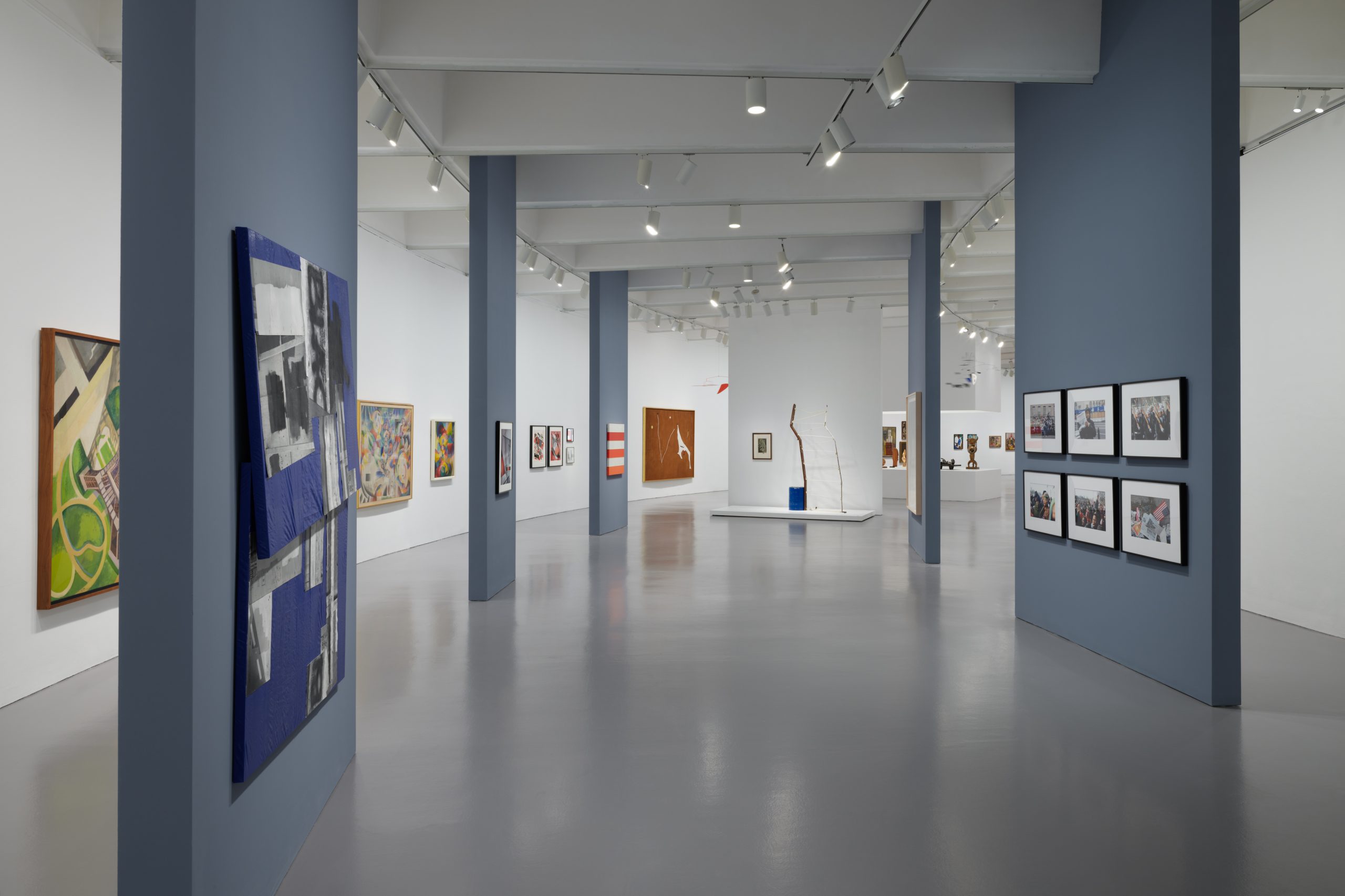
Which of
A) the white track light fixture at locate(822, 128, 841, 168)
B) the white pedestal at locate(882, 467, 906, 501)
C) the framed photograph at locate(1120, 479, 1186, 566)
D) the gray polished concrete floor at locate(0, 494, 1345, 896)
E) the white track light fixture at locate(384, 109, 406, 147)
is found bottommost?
the gray polished concrete floor at locate(0, 494, 1345, 896)

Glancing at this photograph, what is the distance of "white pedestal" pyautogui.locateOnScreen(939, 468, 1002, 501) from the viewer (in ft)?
67.0

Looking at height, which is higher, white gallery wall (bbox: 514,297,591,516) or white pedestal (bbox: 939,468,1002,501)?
white gallery wall (bbox: 514,297,591,516)

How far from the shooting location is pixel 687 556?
10.8 meters

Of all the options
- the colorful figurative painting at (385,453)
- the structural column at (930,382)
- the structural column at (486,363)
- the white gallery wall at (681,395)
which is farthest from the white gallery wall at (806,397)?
the structural column at (486,363)

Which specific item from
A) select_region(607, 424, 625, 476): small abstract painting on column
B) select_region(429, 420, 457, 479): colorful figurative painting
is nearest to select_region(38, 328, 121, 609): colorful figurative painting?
select_region(429, 420, 457, 479): colorful figurative painting

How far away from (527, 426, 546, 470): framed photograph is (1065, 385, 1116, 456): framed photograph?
11.2m

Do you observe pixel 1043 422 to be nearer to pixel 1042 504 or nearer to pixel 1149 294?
pixel 1042 504

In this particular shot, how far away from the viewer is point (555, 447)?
1684cm

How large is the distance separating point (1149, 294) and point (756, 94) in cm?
308

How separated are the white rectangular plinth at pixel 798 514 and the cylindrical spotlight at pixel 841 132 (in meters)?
9.61

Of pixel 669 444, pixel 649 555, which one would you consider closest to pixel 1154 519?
pixel 649 555

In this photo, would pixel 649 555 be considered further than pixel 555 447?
No

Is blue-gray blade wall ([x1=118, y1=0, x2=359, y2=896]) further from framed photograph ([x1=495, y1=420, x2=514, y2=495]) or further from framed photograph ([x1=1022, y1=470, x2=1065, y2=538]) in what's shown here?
framed photograph ([x1=1022, y1=470, x2=1065, y2=538])

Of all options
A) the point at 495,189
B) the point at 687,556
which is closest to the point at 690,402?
the point at 687,556
